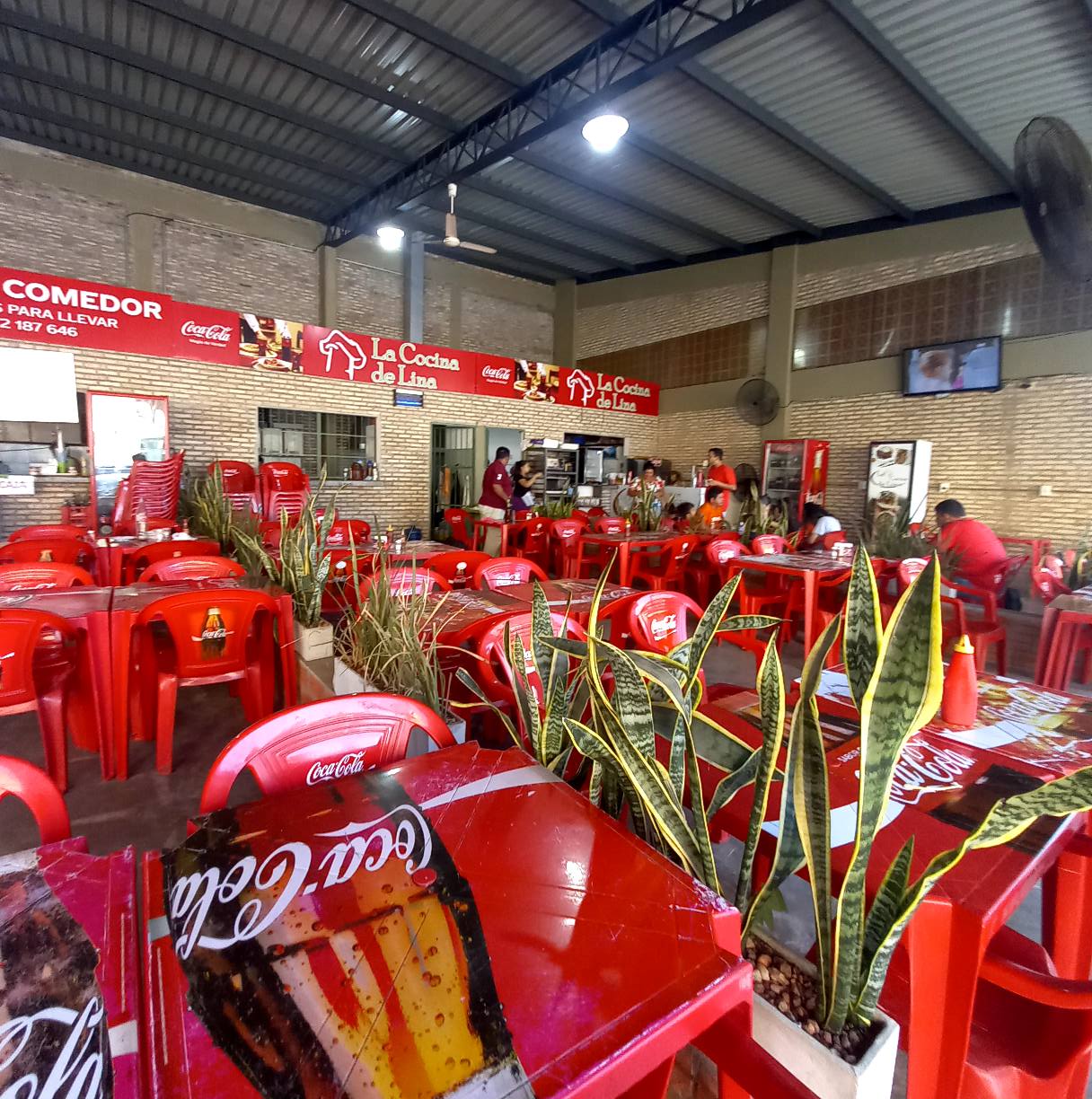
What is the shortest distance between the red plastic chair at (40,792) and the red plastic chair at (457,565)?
2.71 m

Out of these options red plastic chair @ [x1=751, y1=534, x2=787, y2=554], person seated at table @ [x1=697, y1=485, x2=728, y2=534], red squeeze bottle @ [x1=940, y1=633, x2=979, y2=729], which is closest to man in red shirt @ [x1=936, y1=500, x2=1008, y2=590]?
red plastic chair @ [x1=751, y1=534, x2=787, y2=554]

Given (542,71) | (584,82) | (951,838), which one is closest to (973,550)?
(951,838)

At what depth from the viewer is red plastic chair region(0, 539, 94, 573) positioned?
3.77 m

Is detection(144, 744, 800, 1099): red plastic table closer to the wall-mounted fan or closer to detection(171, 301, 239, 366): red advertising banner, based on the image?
detection(171, 301, 239, 366): red advertising banner

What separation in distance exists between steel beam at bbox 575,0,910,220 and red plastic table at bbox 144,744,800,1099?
23.4 feet

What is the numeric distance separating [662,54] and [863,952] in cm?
706

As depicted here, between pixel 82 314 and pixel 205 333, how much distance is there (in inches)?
48.4

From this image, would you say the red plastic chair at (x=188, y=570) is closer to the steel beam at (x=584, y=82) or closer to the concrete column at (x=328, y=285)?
the steel beam at (x=584, y=82)

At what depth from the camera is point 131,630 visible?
260 cm

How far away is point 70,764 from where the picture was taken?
2.79 m

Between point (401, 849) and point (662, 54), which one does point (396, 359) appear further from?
point (401, 849)

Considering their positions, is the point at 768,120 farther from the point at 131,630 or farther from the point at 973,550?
the point at 131,630

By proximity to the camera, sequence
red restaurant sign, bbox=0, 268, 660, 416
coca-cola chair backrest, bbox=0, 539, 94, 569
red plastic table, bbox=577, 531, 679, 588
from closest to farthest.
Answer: coca-cola chair backrest, bbox=0, 539, 94, 569, red plastic table, bbox=577, 531, 679, 588, red restaurant sign, bbox=0, 268, 660, 416

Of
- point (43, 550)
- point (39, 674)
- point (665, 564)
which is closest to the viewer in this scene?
point (39, 674)
